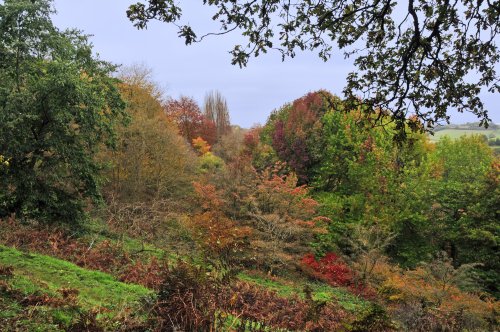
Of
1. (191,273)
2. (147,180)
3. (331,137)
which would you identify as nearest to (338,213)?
(331,137)

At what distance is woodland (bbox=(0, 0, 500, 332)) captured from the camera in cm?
571

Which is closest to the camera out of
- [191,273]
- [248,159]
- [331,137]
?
[191,273]

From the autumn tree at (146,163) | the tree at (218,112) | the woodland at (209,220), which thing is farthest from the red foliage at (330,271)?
the tree at (218,112)

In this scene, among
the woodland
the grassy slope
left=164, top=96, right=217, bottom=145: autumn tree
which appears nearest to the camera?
the grassy slope

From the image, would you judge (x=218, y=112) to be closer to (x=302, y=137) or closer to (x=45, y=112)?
(x=302, y=137)

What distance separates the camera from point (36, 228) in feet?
42.5

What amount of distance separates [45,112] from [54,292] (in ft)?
27.0

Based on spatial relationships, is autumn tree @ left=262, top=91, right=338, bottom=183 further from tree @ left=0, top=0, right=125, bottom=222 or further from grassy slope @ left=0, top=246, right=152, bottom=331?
grassy slope @ left=0, top=246, right=152, bottom=331

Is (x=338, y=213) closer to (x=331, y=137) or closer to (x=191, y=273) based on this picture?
(x=331, y=137)

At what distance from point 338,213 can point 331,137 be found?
5058 mm

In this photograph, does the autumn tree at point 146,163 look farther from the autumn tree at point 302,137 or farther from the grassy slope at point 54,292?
the grassy slope at point 54,292

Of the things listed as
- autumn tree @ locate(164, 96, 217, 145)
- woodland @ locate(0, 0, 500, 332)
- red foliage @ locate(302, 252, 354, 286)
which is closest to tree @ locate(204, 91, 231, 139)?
autumn tree @ locate(164, 96, 217, 145)

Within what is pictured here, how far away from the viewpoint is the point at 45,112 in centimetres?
1251

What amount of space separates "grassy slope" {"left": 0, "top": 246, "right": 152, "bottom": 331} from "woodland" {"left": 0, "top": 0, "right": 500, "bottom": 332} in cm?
4
